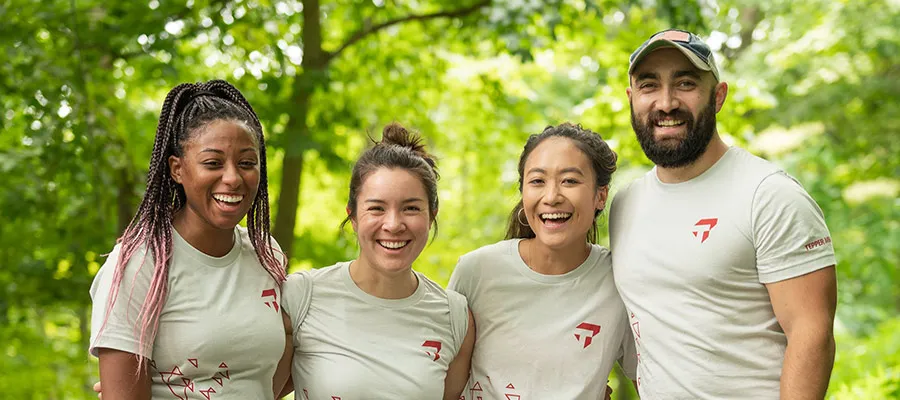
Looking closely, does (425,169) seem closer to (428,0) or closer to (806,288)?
(806,288)

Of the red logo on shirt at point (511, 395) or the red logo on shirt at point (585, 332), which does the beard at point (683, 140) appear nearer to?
the red logo on shirt at point (585, 332)

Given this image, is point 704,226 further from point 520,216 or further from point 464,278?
point 464,278

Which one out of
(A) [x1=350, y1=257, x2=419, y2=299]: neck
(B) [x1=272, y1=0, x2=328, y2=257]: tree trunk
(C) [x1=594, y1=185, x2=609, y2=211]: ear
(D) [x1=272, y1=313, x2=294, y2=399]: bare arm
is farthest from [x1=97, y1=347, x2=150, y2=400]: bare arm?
(B) [x1=272, y1=0, x2=328, y2=257]: tree trunk

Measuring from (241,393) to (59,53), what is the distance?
12.2ft

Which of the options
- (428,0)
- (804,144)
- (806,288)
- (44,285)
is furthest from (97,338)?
(804,144)

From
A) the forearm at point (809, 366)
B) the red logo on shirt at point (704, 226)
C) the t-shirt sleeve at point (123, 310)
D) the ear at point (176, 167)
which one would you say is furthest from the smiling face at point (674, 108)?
the t-shirt sleeve at point (123, 310)

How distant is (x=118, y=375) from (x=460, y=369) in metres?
1.23

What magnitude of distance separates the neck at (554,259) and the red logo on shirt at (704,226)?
0.52 meters

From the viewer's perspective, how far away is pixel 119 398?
242 centimetres

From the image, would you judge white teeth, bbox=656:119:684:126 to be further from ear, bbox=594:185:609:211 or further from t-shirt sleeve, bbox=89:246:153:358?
t-shirt sleeve, bbox=89:246:153:358

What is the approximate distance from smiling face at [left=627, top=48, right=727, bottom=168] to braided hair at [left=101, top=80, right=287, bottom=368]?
4.43 feet

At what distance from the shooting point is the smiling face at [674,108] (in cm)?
283

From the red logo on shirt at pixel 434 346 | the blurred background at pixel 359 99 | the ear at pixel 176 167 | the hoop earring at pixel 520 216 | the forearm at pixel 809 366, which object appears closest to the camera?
the forearm at pixel 809 366

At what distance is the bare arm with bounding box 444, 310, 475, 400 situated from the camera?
10.2 ft
